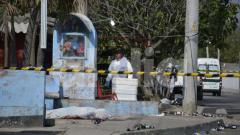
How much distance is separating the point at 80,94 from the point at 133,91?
1620mm

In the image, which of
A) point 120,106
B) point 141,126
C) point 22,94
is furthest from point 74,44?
A: point 141,126

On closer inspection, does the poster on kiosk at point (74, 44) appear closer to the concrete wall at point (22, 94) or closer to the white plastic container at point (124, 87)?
the white plastic container at point (124, 87)

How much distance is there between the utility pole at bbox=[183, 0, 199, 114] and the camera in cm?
1697

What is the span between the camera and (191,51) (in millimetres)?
17203

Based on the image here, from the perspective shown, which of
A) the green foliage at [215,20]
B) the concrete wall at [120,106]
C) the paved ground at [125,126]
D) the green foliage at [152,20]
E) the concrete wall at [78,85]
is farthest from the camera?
Answer: the green foliage at [215,20]

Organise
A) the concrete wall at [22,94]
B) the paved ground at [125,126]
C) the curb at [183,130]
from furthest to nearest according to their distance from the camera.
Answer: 1. the concrete wall at [22,94]
2. the curb at [183,130]
3. the paved ground at [125,126]

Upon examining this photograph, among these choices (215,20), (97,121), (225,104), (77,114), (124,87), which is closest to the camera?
(97,121)

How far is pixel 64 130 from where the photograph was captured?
38.3 feet

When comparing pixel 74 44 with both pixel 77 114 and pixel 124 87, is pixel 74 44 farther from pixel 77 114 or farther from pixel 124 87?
pixel 77 114

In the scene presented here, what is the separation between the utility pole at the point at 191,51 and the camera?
16969mm

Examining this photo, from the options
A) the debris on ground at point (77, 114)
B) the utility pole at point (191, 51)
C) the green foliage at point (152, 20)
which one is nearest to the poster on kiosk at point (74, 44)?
the utility pole at point (191, 51)

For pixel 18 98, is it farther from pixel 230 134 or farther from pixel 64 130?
pixel 230 134

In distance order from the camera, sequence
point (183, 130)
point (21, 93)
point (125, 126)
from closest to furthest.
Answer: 1. point (21, 93)
2. point (125, 126)
3. point (183, 130)

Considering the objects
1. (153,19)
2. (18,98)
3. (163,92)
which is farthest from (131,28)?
(18,98)
